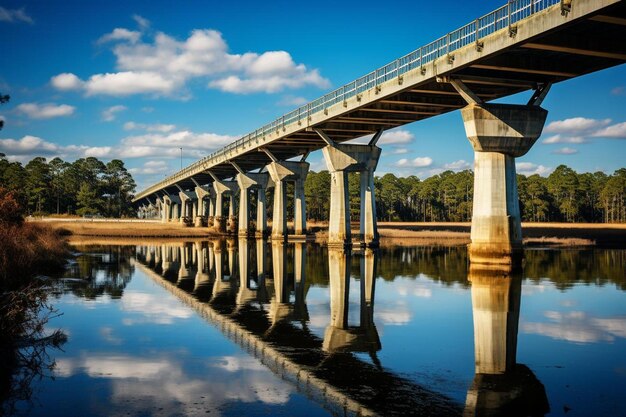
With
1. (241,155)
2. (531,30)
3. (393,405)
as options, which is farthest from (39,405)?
(241,155)

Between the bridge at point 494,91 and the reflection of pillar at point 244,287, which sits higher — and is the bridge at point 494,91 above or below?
above

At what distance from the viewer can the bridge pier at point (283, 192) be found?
245 feet

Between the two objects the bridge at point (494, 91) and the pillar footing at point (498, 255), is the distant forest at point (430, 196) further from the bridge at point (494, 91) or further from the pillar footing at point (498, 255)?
the pillar footing at point (498, 255)

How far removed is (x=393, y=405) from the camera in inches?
365

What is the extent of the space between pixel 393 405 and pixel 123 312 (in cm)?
1296

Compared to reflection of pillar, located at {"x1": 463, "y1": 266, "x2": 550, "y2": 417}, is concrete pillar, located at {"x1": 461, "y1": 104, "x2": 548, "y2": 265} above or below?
above

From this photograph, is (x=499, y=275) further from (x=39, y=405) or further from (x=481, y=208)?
(x=39, y=405)

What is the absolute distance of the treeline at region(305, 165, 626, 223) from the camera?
141875mm

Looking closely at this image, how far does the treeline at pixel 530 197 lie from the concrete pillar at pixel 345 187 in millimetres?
68993

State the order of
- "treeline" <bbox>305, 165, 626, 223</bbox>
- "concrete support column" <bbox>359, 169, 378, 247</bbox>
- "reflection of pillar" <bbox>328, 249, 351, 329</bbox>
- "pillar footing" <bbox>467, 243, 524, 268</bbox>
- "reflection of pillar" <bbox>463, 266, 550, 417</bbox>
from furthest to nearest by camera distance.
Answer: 1. "treeline" <bbox>305, 165, 626, 223</bbox>
2. "concrete support column" <bbox>359, 169, 378, 247</bbox>
3. "pillar footing" <bbox>467, 243, 524, 268</bbox>
4. "reflection of pillar" <bbox>328, 249, 351, 329</bbox>
5. "reflection of pillar" <bbox>463, 266, 550, 417</bbox>

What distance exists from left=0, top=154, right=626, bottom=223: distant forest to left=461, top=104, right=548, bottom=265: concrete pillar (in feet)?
305

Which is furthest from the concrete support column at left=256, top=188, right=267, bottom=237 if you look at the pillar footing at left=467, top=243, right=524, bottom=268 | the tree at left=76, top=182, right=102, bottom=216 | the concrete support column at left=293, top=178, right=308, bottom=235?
the tree at left=76, top=182, right=102, bottom=216

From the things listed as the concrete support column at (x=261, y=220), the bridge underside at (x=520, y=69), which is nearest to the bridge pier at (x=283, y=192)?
the concrete support column at (x=261, y=220)

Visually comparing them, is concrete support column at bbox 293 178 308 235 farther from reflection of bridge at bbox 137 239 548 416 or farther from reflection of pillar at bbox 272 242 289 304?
reflection of bridge at bbox 137 239 548 416
